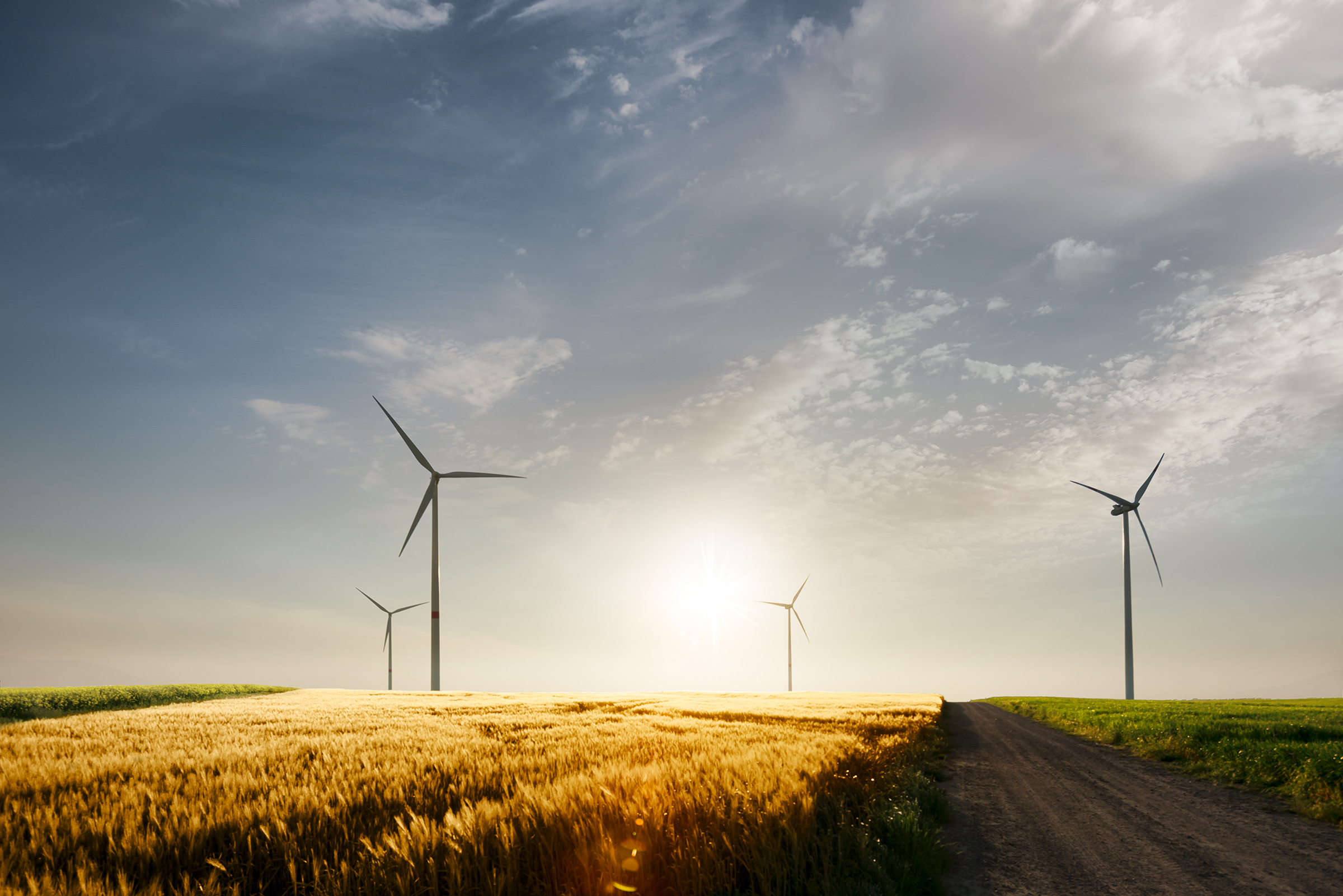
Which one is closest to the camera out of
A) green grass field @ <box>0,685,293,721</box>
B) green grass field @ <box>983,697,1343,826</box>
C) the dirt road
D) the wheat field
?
the wheat field

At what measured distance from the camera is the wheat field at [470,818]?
6.74 metres

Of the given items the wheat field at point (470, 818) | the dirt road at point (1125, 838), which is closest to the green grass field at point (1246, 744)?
the dirt road at point (1125, 838)

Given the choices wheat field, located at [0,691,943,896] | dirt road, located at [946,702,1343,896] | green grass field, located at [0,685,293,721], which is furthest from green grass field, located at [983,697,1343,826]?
green grass field, located at [0,685,293,721]

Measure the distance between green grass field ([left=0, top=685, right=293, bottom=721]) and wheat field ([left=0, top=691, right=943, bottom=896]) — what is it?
38.0 meters

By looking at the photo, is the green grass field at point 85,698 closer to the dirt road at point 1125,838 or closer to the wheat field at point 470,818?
the wheat field at point 470,818

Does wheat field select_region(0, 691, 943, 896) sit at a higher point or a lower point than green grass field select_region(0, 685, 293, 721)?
higher

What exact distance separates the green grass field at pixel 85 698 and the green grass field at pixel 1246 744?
55.1 metres

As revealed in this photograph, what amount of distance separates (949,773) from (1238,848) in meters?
9.28

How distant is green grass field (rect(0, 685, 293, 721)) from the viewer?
4725 cm

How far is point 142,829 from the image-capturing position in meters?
8.20

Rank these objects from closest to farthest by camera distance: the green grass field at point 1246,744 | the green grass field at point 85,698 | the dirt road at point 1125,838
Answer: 1. the dirt road at point 1125,838
2. the green grass field at point 1246,744
3. the green grass field at point 85,698

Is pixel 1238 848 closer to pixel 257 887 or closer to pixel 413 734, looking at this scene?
pixel 257 887

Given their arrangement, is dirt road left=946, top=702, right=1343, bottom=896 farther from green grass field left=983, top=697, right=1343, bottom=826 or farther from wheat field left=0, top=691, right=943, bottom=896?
wheat field left=0, top=691, right=943, bottom=896

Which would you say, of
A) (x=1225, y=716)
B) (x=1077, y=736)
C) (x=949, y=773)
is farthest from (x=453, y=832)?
(x=1225, y=716)
